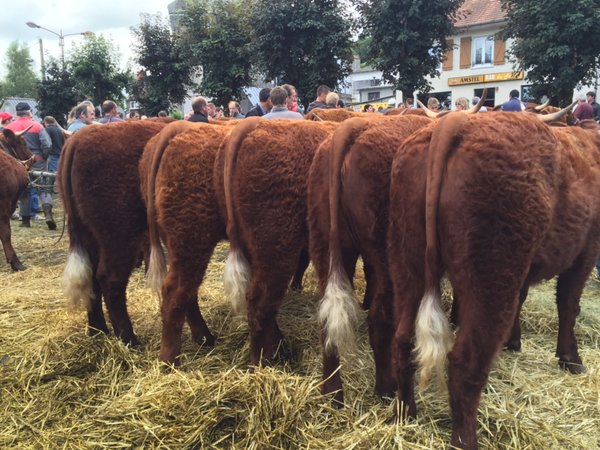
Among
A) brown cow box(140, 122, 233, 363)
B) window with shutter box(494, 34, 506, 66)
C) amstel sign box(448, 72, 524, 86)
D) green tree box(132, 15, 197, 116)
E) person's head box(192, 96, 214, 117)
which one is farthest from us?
window with shutter box(494, 34, 506, 66)

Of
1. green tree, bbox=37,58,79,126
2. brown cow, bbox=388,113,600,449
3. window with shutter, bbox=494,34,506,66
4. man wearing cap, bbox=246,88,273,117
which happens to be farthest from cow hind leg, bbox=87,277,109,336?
window with shutter, bbox=494,34,506,66

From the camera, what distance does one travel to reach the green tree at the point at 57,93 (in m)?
22.2

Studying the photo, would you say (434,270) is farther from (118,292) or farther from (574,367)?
(118,292)

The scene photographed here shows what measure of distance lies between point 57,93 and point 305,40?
44.0 feet

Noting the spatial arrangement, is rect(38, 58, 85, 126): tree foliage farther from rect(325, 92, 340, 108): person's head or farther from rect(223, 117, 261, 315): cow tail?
rect(223, 117, 261, 315): cow tail

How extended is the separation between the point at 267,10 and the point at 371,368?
13.4m

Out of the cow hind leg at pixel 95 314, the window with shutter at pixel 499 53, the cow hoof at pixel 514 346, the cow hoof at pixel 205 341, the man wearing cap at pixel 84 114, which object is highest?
the window with shutter at pixel 499 53

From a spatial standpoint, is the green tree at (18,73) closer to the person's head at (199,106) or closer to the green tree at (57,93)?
the green tree at (57,93)

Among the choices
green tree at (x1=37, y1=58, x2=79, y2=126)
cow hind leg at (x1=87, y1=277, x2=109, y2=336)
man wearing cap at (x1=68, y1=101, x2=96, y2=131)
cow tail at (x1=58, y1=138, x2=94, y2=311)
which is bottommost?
cow hind leg at (x1=87, y1=277, x2=109, y2=336)

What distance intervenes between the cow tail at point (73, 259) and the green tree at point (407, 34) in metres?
12.8

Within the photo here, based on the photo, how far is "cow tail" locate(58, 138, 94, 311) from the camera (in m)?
3.72

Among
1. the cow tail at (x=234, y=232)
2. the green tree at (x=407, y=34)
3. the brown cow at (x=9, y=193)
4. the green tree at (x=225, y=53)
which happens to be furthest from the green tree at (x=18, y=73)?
the cow tail at (x=234, y=232)

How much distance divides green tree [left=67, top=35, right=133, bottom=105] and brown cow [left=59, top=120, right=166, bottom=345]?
18.7 metres

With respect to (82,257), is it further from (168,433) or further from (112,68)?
(112,68)
